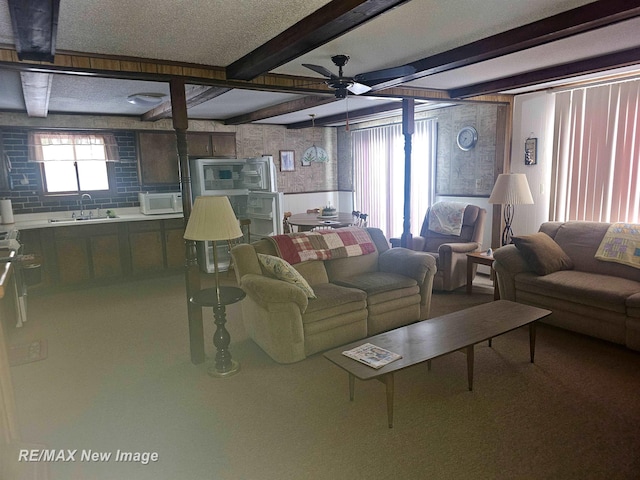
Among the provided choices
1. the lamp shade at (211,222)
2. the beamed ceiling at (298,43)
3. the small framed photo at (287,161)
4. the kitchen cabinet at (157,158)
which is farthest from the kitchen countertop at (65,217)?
the lamp shade at (211,222)

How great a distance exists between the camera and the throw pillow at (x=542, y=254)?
153 inches

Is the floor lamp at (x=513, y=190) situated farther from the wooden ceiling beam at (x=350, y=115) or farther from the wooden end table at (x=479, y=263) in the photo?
the wooden ceiling beam at (x=350, y=115)

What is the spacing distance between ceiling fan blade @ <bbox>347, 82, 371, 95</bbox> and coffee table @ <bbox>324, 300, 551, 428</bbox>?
2004 mm

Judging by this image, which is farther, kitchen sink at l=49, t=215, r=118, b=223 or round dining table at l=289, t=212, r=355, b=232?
round dining table at l=289, t=212, r=355, b=232

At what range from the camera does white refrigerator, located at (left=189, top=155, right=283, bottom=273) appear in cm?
613

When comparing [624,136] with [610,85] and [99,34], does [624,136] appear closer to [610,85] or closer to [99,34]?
[610,85]

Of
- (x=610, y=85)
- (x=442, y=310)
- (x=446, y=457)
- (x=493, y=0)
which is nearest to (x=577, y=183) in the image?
(x=610, y=85)

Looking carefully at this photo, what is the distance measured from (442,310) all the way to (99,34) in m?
3.76

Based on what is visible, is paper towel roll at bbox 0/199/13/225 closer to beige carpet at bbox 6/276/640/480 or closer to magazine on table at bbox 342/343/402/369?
beige carpet at bbox 6/276/640/480

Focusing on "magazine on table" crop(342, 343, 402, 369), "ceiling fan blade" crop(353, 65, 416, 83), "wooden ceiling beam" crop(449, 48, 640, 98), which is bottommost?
"magazine on table" crop(342, 343, 402, 369)

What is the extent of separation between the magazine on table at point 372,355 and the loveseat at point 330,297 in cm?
71

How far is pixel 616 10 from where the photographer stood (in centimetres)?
228

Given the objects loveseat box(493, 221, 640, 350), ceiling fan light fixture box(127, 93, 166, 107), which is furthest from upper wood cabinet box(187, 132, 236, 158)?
loveseat box(493, 221, 640, 350)

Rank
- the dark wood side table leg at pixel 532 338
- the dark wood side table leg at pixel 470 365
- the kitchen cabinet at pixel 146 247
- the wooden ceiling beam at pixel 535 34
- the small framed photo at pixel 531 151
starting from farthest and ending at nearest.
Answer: the kitchen cabinet at pixel 146 247 → the small framed photo at pixel 531 151 → the dark wood side table leg at pixel 532 338 → the dark wood side table leg at pixel 470 365 → the wooden ceiling beam at pixel 535 34
